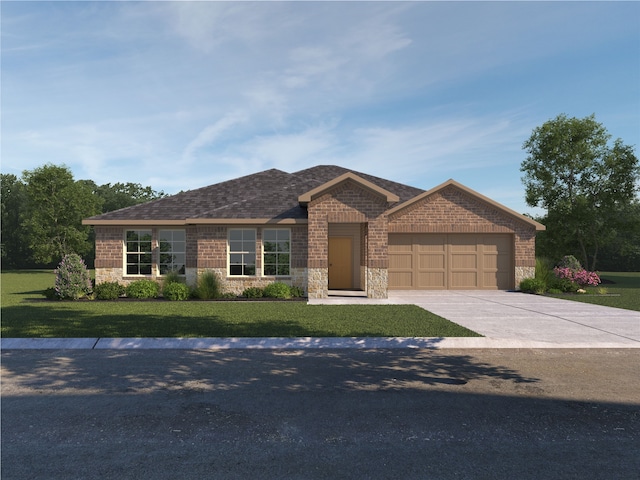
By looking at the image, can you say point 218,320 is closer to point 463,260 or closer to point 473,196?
point 463,260

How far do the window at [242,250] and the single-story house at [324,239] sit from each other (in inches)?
1.7

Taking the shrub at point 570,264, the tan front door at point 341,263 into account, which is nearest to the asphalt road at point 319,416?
the tan front door at point 341,263

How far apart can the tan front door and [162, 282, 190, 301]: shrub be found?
711 cm

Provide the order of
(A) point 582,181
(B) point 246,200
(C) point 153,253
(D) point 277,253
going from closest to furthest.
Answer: (D) point 277,253 → (C) point 153,253 → (B) point 246,200 → (A) point 582,181

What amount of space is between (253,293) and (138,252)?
611cm

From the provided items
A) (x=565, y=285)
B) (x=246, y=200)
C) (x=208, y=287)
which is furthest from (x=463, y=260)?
(x=208, y=287)

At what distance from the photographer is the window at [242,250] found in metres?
19.9

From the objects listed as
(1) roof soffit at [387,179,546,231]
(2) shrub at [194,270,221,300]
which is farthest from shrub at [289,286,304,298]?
(1) roof soffit at [387,179,546,231]

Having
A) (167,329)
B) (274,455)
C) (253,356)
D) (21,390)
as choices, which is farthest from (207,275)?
(274,455)

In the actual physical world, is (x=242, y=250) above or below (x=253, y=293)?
above

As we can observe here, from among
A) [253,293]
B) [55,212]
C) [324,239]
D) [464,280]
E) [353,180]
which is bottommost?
[253,293]

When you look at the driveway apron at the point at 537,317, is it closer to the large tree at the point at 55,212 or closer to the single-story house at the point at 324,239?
the single-story house at the point at 324,239

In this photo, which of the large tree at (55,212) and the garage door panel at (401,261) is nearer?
the garage door panel at (401,261)

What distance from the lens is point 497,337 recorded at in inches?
392
